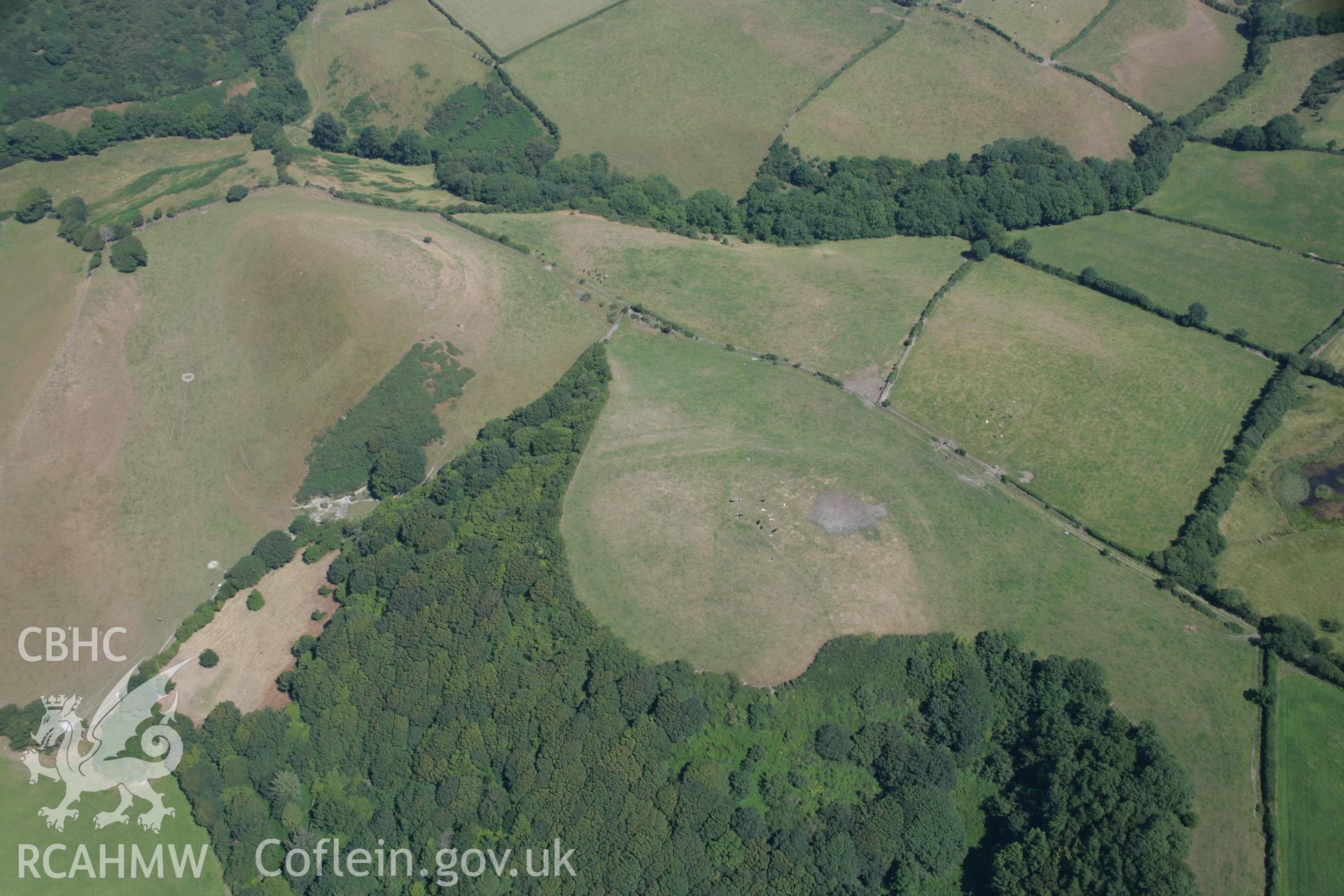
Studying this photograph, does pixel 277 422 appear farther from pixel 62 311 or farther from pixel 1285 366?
pixel 1285 366

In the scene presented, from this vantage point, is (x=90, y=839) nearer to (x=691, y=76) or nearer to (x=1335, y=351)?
(x=691, y=76)

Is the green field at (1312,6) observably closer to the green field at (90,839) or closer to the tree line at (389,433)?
the tree line at (389,433)

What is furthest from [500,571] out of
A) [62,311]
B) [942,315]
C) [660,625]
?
[62,311]

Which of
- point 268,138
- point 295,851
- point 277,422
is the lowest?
point 295,851

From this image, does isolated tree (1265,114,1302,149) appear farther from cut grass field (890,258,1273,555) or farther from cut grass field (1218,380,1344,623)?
cut grass field (1218,380,1344,623)

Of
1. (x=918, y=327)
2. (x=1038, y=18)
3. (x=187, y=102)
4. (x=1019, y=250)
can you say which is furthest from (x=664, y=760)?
(x=1038, y=18)

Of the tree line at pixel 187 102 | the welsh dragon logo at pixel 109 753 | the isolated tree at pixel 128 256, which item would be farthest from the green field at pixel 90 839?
the tree line at pixel 187 102

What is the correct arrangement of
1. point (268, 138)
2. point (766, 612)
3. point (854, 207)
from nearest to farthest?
point (766, 612)
point (854, 207)
point (268, 138)
